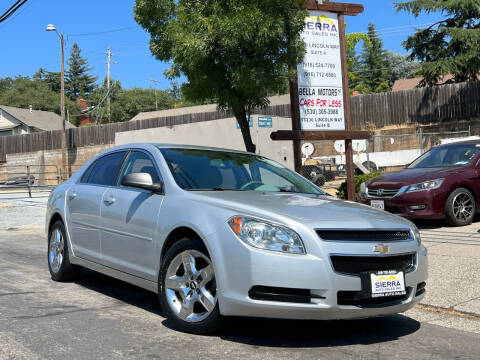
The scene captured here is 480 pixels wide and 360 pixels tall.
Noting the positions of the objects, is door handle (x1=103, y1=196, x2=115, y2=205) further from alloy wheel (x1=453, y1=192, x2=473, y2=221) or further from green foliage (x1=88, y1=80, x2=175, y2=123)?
green foliage (x1=88, y1=80, x2=175, y2=123)

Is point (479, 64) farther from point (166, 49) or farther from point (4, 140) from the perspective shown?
point (4, 140)

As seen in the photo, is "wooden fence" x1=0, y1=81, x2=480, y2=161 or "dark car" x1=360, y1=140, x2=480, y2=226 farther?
"wooden fence" x1=0, y1=81, x2=480, y2=161

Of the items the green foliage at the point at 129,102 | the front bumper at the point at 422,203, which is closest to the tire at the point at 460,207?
the front bumper at the point at 422,203

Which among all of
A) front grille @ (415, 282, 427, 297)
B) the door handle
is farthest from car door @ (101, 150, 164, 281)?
front grille @ (415, 282, 427, 297)

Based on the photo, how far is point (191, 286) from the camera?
439 centimetres

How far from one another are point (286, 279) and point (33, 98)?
102072 mm

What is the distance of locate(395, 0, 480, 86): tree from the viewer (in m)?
31.0

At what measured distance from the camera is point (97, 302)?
557 centimetres

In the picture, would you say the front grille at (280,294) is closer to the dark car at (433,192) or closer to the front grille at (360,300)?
the front grille at (360,300)

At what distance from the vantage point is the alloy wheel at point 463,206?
9.71m

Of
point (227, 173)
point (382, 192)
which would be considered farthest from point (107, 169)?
point (382, 192)

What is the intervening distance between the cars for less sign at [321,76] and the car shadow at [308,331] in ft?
18.5

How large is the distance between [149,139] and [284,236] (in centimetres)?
2720

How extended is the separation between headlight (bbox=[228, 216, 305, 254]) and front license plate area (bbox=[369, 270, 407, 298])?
23.3 inches
